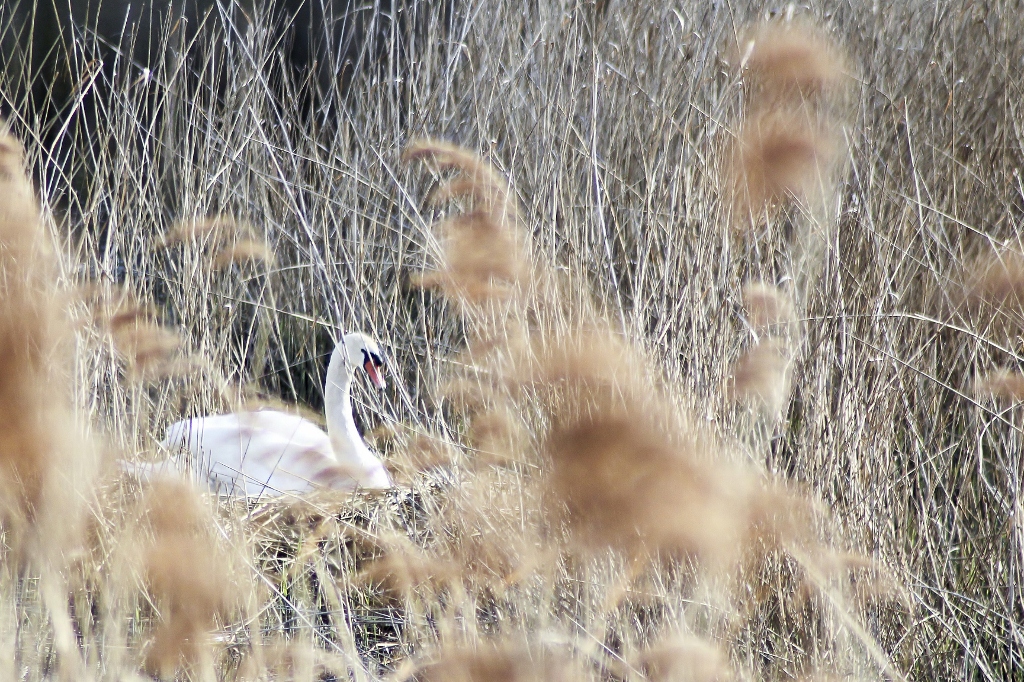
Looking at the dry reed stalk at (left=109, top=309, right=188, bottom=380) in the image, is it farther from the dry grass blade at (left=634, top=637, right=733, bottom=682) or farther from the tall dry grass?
the dry grass blade at (left=634, top=637, right=733, bottom=682)

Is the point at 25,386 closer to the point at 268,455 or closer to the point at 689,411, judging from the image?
the point at 689,411

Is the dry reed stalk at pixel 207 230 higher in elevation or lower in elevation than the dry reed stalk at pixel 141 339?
lower

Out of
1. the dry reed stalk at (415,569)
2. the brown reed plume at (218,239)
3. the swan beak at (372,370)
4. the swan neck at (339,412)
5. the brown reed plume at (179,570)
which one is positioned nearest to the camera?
the brown reed plume at (179,570)

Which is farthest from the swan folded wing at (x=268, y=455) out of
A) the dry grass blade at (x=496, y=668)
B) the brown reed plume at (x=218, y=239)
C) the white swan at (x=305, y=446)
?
the dry grass blade at (x=496, y=668)

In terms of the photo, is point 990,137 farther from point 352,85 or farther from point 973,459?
point 352,85

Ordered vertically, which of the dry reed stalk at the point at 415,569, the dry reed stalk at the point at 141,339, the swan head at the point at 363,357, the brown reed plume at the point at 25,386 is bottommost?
the swan head at the point at 363,357

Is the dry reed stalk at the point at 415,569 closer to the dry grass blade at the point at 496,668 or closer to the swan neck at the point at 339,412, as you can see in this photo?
the dry grass blade at the point at 496,668

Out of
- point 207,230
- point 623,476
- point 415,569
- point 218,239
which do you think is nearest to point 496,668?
point 623,476

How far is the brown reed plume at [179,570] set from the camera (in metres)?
0.68

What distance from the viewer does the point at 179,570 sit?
68 centimetres

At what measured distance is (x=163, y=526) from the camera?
2.39 ft

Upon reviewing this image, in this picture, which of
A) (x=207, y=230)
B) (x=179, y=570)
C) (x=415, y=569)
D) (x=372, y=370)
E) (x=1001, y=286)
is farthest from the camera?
(x=372, y=370)

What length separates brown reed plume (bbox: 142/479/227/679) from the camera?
0.68 metres

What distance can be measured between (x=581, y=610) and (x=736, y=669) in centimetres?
23
